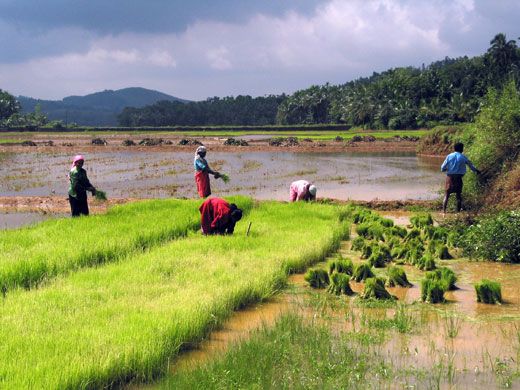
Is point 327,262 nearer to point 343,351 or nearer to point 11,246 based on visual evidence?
point 343,351

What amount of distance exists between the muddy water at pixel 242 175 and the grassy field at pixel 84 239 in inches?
251

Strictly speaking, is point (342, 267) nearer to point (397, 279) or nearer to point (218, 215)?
point (397, 279)

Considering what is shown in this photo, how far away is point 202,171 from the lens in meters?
11.8

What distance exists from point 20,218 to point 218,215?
6.93 metres

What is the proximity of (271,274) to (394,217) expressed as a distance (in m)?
6.84

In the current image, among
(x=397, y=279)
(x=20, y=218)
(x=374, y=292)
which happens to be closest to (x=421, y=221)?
(x=397, y=279)

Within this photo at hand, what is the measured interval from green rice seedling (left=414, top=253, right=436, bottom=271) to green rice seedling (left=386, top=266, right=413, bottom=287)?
2.52 feet

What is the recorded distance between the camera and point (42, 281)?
23.0 feet

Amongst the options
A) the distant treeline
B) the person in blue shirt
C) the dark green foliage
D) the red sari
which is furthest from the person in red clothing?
the distant treeline

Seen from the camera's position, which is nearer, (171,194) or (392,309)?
(392,309)

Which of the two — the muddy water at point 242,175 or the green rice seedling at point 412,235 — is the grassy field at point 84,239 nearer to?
the green rice seedling at point 412,235

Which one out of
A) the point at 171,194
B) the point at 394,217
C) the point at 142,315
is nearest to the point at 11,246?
the point at 142,315

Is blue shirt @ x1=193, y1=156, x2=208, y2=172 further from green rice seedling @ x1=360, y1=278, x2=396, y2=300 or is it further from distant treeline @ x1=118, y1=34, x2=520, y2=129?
distant treeline @ x1=118, y1=34, x2=520, y2=129

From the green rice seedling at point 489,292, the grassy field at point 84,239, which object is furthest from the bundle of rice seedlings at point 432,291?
the grassy field at point 84,239
